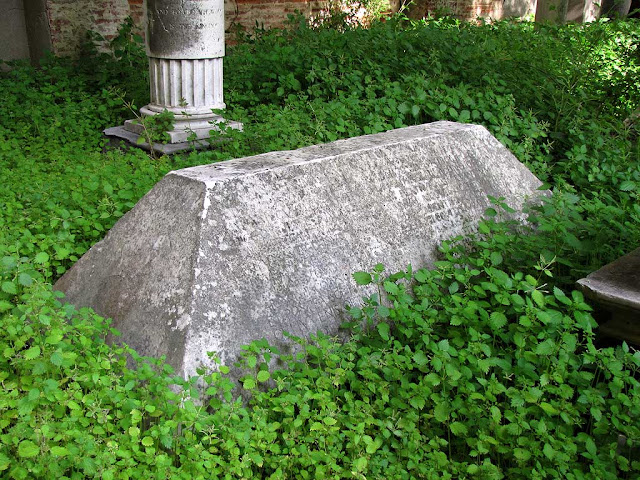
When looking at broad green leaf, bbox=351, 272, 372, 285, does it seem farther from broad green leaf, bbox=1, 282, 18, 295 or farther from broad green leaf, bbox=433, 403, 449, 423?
broad green leaf, bbox=1, 282, 18, 295

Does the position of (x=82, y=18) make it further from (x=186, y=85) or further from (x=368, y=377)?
(x=368, y=377)

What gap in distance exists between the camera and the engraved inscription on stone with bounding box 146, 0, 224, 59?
533cm

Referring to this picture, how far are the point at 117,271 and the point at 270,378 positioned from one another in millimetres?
810

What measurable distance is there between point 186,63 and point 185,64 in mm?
11

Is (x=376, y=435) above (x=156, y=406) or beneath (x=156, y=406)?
beneath

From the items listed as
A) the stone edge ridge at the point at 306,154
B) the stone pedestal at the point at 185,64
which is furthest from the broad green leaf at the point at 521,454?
the stone pedestal at the point at 185,64

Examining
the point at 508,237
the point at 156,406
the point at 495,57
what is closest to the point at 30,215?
the point at 156,406

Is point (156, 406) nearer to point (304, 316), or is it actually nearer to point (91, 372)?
point (91, 372)

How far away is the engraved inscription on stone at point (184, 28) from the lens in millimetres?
5328

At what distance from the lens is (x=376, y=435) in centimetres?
240

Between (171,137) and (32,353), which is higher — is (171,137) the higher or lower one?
the lower one

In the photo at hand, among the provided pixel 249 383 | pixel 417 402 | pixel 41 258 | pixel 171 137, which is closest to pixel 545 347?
pixel 417 402

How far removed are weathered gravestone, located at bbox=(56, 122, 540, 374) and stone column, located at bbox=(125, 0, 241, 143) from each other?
2.34 m

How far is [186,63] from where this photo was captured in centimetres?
550
